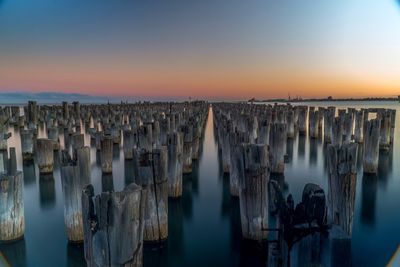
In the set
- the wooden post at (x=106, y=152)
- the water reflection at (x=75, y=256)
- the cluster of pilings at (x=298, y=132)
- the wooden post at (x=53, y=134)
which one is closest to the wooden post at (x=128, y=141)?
the wooden post at (x=106, y=152)

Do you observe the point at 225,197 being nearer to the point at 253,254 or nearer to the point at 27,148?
the point at 253,254

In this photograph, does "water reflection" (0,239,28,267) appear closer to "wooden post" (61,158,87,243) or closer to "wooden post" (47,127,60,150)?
"wooden post" (61,158,87,243)

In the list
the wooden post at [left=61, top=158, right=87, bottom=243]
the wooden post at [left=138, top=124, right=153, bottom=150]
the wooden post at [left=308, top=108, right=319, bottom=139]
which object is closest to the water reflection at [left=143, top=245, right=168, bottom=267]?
the wooden post at [left=61, top=158, right=87, bottom=243]

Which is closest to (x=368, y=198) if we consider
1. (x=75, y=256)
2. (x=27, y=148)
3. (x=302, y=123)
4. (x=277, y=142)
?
(x=277, y=142)

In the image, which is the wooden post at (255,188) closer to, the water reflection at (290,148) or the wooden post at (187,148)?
the wooden post at (187,148)

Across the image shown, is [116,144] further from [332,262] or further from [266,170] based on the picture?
[332,262]

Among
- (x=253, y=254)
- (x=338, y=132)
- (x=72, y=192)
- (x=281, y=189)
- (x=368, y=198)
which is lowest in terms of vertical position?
(x=368, y=198)

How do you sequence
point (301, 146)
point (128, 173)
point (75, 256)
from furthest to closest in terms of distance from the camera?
point (301, 146)
point (128, 173)
point (75, 256)

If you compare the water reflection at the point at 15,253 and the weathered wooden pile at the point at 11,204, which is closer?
the weathered wooden pile at the point at 11,204
